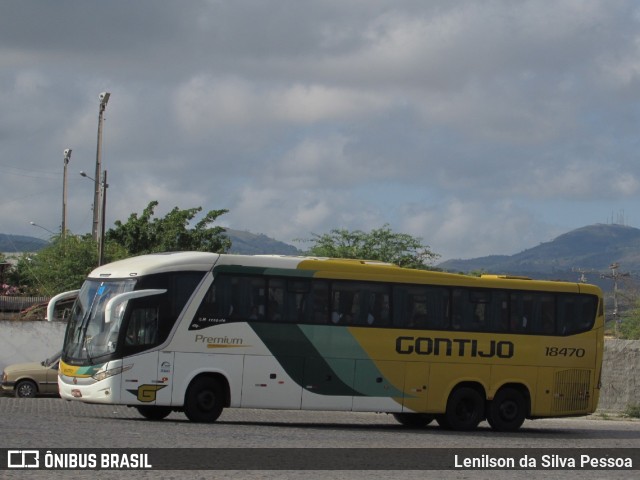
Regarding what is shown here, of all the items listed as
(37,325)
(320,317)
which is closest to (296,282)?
(320,317)

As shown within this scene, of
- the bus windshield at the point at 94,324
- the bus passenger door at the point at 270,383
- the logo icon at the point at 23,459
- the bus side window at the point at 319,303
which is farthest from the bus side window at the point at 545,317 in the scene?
the logo icon at the point at 23,459

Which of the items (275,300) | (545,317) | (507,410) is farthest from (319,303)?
(545,317)

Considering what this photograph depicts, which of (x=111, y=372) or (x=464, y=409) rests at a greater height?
(x=111, y=372)

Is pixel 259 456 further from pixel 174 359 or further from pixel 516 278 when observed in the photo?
pixel 516 278

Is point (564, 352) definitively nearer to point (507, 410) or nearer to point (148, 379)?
point (507, 410)

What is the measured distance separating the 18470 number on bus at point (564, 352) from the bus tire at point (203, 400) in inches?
313

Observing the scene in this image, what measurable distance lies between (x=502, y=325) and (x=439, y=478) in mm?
11693

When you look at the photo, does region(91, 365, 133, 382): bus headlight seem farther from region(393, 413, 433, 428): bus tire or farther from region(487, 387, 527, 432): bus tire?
region(487, 387, 527, 432): bus tire

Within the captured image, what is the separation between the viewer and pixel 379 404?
26.5m

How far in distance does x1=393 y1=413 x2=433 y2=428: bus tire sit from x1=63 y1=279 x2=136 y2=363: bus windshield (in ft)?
26.1

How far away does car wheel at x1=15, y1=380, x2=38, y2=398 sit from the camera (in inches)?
1409

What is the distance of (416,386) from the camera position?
2700 centimetres

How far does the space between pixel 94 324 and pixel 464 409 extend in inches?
337

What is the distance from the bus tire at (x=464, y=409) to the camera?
1082 inches
